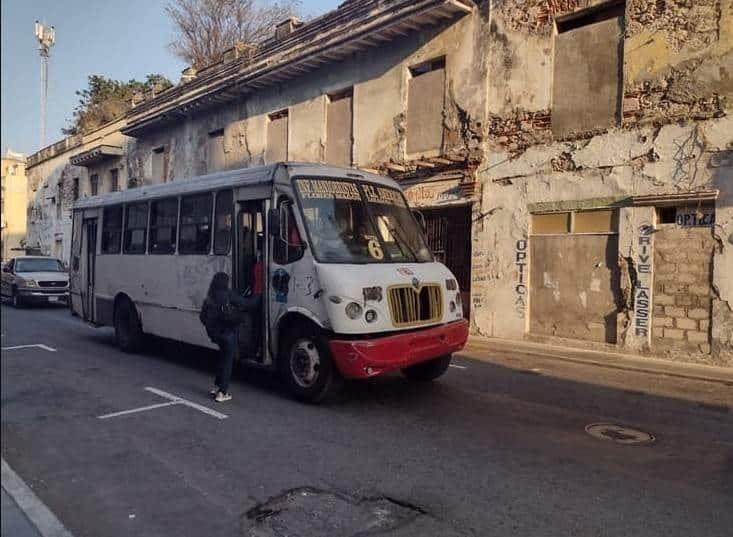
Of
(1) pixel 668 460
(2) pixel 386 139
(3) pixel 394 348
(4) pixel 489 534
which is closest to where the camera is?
(4) pixel 489 534

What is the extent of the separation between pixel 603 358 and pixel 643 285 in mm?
1576

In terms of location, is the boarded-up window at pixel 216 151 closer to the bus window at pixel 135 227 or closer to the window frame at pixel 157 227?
the bus window at pixel 135 227

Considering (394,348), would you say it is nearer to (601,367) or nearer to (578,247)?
(601,367)

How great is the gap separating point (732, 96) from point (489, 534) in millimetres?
9685

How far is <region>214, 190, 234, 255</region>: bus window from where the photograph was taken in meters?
7.97

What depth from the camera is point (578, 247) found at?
12031mm

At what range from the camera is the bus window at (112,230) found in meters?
10.5

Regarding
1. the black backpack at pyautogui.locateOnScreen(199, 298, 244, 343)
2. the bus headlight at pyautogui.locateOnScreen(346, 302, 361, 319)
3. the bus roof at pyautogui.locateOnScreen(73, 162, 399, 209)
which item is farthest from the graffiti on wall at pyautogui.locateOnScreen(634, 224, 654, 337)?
the black backpack at pyautogui.locateOnScreen(199, 298, 244, 343)

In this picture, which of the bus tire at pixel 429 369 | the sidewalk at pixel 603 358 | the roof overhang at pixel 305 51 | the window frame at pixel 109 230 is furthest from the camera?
the roof overhang at pixel 305 51

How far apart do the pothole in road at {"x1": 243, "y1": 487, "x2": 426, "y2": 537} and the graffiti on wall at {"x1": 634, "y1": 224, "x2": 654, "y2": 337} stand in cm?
844

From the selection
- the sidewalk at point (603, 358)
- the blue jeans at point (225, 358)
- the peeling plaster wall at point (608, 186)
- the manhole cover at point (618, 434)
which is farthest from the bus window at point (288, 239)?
the peeling plaster wall at point (608, 186)

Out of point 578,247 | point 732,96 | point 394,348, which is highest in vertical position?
point 732,96

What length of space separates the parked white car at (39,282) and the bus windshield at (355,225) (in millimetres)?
12025

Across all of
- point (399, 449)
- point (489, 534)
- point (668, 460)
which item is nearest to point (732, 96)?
point (668, 460)
